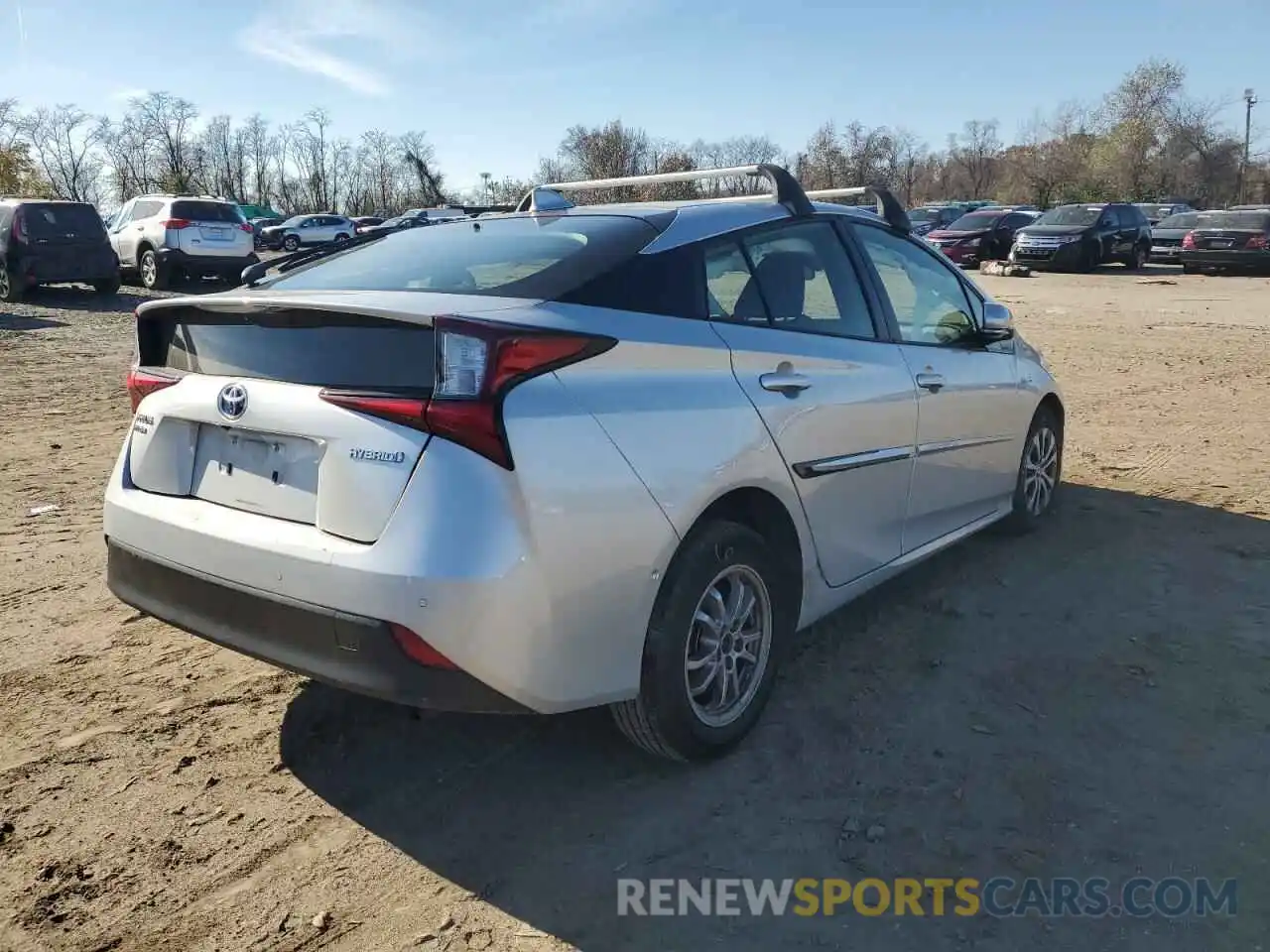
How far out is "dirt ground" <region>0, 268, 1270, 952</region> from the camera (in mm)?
2480

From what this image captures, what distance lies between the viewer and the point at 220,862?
268 centimetres

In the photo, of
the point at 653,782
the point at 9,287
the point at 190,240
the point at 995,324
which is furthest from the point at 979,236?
the point at 653,782

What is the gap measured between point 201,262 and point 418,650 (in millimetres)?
18274

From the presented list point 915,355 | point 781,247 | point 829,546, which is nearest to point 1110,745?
point 829,546

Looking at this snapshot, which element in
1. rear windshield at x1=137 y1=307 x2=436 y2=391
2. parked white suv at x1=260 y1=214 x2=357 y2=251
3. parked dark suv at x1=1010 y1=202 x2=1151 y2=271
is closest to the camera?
rear windshield at x1=137 y1=307 x2=436 y2=391

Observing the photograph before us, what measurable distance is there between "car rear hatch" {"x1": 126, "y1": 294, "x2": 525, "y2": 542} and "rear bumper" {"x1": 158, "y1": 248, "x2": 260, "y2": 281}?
55.9 ft

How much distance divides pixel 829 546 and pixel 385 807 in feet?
5.48

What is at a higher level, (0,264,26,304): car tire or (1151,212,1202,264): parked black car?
(1151,212,1202,264): parked black car

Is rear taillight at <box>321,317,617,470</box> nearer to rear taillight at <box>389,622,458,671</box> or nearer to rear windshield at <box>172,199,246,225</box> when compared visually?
rear taillight at <box>389,622,458,671</box>

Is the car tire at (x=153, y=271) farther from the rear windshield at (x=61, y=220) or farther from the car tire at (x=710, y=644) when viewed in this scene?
the car tire at (x=710, y=644)

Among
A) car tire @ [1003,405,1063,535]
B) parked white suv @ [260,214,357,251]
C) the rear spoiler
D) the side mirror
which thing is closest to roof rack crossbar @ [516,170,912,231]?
the rear spoiler

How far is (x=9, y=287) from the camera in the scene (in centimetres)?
1708

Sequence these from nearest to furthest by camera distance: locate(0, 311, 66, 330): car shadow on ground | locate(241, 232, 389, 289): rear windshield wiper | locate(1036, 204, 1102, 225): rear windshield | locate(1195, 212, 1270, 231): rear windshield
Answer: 1. locate(241, 232, 389, 289): rear windshield wiper
2. locate(0, 311, 66, 330): car shadow on ground
3. locate(1195, 212, 1270, 231): rear windshield
4. locate(1036, 204, 1102, 225): rear windshield

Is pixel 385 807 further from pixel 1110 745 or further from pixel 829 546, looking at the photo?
pixel 1110 745
